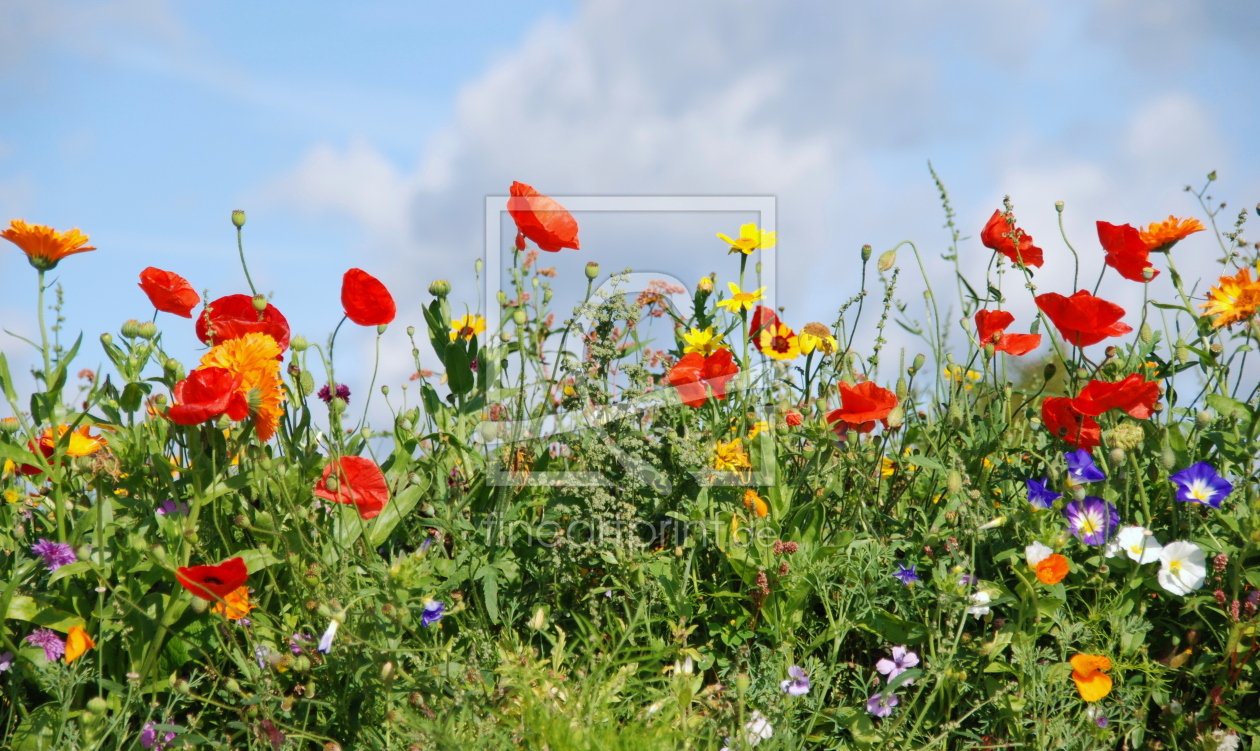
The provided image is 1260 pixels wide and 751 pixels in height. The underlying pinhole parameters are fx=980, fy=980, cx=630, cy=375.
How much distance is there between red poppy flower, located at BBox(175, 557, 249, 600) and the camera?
1826mm

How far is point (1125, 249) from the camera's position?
2430mm

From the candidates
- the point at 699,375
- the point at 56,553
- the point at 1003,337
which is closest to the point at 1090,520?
the point at 1003,337

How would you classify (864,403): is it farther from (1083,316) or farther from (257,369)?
(257,369)

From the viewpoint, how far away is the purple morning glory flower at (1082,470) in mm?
2279

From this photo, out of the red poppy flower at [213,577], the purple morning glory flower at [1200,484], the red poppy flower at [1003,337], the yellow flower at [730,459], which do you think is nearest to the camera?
the red poppy flower at [213,577]

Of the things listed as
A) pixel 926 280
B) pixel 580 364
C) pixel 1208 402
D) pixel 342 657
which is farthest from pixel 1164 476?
pixel 342 657

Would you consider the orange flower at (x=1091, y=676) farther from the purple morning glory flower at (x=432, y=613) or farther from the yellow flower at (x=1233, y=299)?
the purple morning glory flower at (x=432, y=613)

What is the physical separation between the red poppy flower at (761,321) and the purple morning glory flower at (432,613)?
1.25 m

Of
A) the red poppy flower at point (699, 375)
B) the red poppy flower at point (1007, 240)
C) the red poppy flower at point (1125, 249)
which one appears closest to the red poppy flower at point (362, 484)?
the red poppy flower at point (699, 375)

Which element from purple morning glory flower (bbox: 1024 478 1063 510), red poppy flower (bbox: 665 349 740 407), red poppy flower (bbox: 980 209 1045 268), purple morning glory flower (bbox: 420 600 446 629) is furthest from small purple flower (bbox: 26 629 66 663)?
red poppy flower (bbox: 980 209 1045 268)

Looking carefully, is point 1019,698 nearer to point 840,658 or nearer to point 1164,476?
point 840,658

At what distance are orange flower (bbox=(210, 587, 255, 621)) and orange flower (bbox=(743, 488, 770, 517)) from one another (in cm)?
110

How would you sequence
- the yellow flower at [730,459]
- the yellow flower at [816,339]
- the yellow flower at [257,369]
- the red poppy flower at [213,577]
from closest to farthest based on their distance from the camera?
1. the red poppy flower at [213,577]
2. the yellow flower at [257,369]
3. the yellow flower at [730,459]
4. the yellow flower at [816,339]

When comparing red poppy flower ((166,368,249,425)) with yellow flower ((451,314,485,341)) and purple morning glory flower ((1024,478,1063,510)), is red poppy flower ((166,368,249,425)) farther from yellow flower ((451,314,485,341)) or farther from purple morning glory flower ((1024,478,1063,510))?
purple morning glory flower ((1024,478,1063,510))
